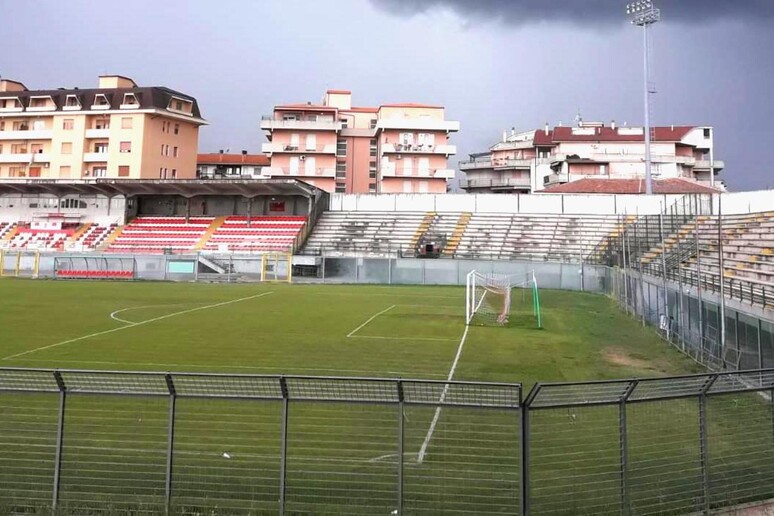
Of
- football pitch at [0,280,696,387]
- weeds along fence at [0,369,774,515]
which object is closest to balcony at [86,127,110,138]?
football pitch at [0,280,696,387]

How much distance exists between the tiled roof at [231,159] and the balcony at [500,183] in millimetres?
31162

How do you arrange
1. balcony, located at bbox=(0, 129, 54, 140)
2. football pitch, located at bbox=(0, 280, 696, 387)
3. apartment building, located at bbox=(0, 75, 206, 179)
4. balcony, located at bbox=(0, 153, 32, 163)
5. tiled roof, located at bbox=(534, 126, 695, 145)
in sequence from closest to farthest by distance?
football pitch, located at bbox=(0, 280, 696, 387), apartment building, located at bbox=(0, 75, 206, 179), balcony, located at bbox=(0, 129, 54, 140), balcony, located at bbox=(0, 153, 32, 163), tiled roof, located at bbox=(534, 126, 695, 145)

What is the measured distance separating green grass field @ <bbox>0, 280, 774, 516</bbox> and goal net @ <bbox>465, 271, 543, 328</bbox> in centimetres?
79

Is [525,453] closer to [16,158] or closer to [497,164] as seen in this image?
[16,158]

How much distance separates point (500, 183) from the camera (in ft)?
286

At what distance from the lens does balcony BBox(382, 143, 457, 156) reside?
76750 millimetres

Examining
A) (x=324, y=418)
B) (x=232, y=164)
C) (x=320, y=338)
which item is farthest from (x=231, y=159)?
(x=324, y=418)

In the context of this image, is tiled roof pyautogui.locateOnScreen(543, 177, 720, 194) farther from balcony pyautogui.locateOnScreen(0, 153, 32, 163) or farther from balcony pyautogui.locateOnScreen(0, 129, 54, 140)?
balcony pyautogui.locateOnScreen(0, 153, 32, 163)

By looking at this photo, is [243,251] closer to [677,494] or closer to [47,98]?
[47,98]

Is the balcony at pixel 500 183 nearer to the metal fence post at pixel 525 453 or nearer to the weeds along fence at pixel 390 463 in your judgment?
the weeds along fence at pixel 390 463

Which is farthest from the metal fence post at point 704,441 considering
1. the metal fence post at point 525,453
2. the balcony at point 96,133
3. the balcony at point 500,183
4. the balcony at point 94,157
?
the balcony at point 500,183

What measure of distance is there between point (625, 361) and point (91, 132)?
7081 centimetres

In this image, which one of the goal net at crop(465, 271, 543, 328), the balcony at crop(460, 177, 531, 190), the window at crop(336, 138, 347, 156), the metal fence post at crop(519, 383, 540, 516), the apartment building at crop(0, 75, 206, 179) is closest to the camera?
the metal fence post at crop(519, 383, 540, 516)

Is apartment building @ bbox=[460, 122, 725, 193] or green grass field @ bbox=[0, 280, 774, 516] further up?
apartment building @ bbox=[460, 122, 725, 193]
